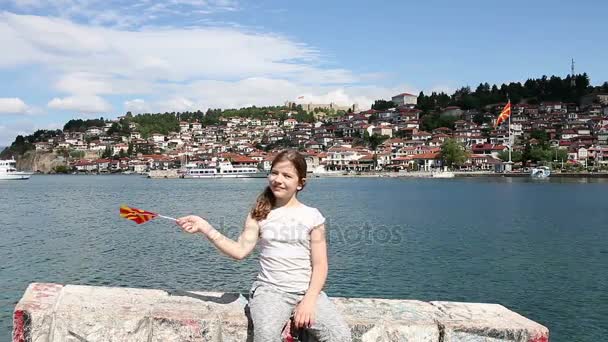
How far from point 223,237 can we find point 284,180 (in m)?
0.62

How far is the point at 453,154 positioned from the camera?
129m

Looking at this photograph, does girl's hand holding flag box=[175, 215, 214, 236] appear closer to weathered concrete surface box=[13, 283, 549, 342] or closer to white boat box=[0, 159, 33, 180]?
weathered concrete surface box=[13, 283, 549, 342]

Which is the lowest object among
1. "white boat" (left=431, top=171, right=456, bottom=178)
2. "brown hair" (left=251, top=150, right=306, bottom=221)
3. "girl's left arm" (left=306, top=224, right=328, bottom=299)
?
"white boat" (left=431, top=171, right=456, bottom=178)

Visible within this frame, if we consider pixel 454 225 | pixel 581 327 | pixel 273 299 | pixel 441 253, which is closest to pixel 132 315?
pixel 273 299

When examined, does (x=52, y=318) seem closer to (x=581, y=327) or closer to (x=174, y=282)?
(x=581, y=327)

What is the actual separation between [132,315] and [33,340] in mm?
677

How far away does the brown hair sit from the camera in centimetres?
431

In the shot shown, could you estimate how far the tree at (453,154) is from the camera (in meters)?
129

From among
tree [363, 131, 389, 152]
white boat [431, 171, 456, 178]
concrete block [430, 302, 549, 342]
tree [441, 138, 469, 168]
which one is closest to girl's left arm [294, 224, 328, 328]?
concrete block [430, 302, 549, 342]

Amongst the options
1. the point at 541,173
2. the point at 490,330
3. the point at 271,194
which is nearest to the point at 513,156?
the point at 541,173

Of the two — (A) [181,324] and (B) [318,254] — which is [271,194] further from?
(A) [181,324]

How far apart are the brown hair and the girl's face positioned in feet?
0.12

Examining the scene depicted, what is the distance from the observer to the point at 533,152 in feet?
413

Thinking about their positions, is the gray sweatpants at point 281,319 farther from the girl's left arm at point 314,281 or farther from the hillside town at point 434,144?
the hillside town at point 434,144
